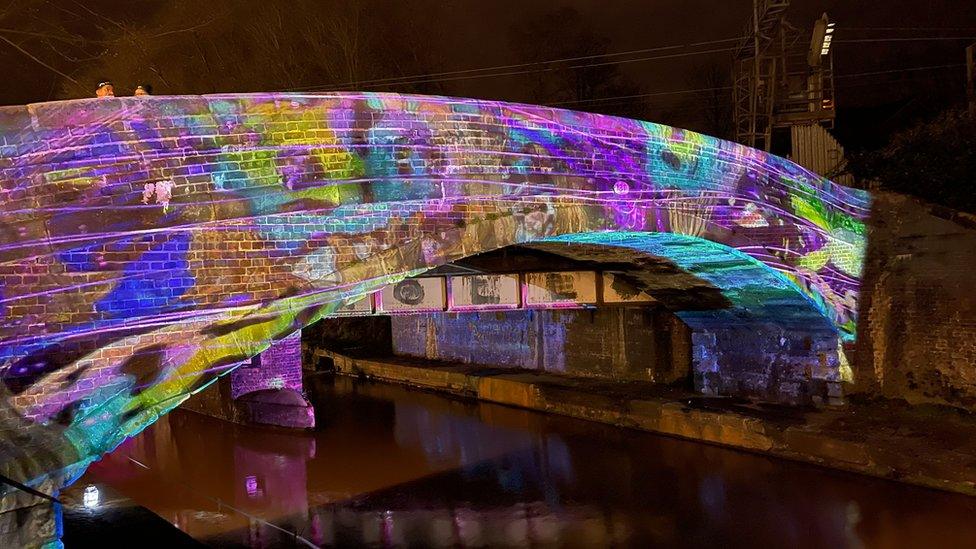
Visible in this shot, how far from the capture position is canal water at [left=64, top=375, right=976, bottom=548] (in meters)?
7.21

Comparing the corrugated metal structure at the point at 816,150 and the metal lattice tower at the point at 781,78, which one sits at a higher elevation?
the metal lattice tower at the point at 781,78

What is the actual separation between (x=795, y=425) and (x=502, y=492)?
3.89 m

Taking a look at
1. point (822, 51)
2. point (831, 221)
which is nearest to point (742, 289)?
point (831, 221)

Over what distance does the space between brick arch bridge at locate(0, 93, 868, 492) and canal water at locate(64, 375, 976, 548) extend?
9.57ft

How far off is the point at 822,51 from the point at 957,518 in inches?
370

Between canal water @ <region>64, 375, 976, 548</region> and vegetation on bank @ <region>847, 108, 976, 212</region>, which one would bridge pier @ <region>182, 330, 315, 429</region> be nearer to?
canal water @ <region>64, 375, 976, 548</region>

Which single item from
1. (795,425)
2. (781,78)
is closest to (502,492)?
(795,425)

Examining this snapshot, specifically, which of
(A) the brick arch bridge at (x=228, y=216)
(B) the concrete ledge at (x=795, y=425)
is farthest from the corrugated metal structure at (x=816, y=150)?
(A) the brick arch bridge at (x=228, y=216)

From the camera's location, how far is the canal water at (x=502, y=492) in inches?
284

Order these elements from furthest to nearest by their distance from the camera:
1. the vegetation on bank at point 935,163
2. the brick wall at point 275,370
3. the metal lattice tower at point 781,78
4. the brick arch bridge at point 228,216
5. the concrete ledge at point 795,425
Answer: the metal lattice tower at point 781,78
the brick wall at point 275,370
the vegetation on bank at point 935,163
the concrete ledge at point 795,425
the brick arch bridge at point 228,216

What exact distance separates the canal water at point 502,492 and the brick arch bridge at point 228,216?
292 centimetres

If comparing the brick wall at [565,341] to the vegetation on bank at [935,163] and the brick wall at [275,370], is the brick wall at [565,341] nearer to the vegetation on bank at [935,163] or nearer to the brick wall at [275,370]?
the vegetation on bank at [935,163]

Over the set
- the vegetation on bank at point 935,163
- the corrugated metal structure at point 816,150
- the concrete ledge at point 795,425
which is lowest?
the concrete ledge at point 795,425

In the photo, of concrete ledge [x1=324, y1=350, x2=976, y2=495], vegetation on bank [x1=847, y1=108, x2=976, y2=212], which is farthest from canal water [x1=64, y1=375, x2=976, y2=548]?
vegetation on bank [x1=847, y1=108, x2=976, y2=212]
